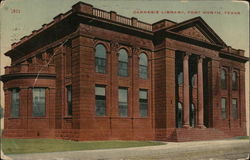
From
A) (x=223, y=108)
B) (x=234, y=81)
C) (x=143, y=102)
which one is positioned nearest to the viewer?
(x=143, y=102)

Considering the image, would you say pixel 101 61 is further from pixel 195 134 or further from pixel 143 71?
pixel 195 134

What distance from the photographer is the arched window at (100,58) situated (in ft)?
84.0

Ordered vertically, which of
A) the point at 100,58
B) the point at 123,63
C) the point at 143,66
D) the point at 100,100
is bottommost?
the point at 100,100

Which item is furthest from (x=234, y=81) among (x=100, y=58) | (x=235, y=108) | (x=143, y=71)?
(x=100, y=58)

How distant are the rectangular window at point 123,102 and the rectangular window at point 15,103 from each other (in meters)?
7.94

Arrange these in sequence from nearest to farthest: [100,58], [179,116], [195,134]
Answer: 1. [100,58]
2. [195,134]
3. [179,116]

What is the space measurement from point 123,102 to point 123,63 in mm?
3138

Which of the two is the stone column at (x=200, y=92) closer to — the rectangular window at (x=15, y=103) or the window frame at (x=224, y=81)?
the window frame at (x=224, y=81)

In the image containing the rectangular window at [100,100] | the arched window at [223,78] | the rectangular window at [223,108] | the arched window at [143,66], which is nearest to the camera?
the rectangular window at [100,100]

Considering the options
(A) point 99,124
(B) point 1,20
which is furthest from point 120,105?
(B) point 1,20

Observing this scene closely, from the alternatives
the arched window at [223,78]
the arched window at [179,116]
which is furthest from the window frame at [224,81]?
the arched window at [179,116]

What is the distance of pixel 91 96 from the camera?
24453mm

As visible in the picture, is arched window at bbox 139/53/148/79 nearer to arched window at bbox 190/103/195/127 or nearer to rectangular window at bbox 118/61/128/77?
rectangular window at bbox 118/61/128/77

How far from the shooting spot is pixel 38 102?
26078 millimetres
